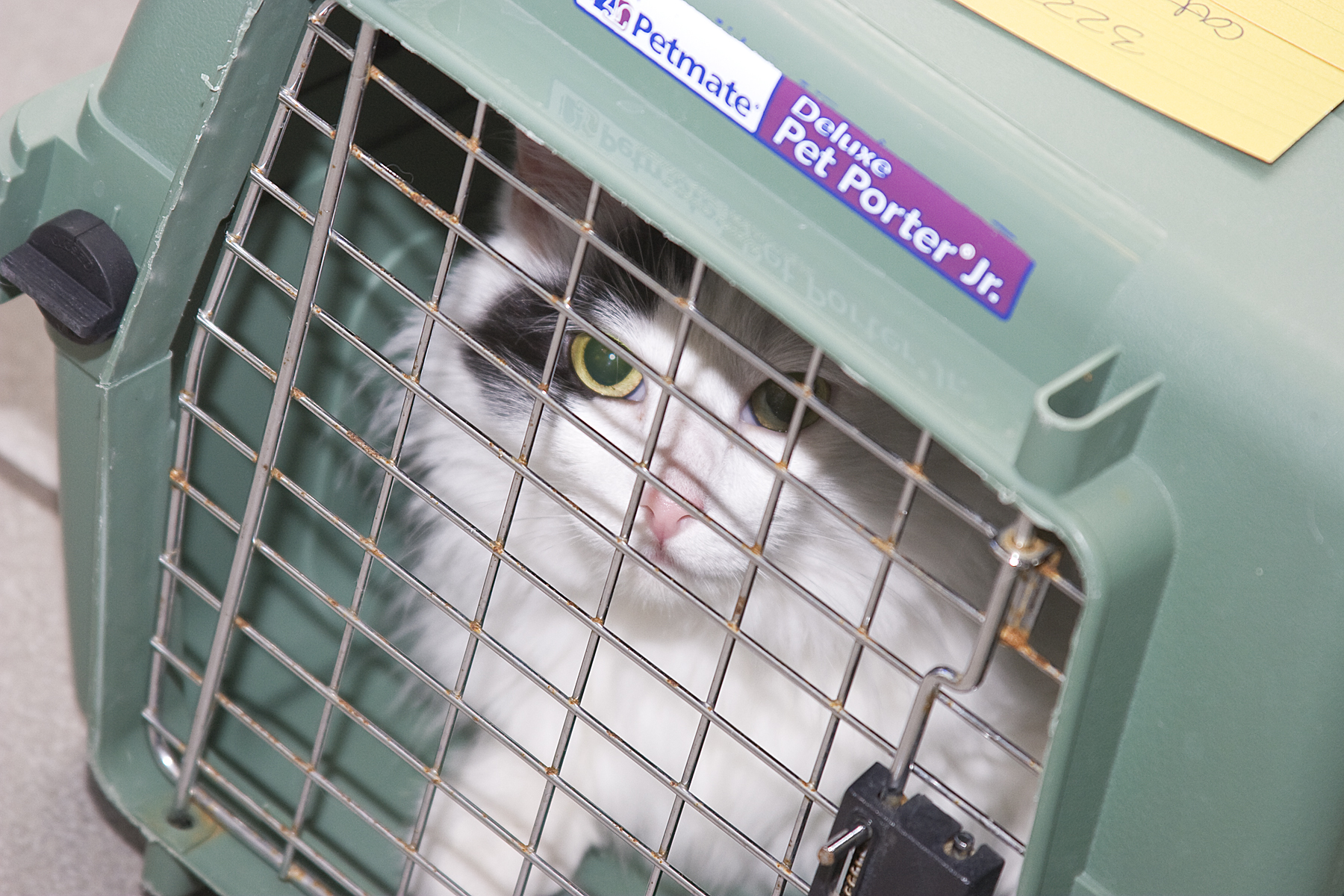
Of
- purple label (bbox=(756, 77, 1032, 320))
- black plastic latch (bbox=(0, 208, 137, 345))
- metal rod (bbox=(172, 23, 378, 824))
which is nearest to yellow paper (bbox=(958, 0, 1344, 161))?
purple label (bbox=(756, 77, 1032, 320))

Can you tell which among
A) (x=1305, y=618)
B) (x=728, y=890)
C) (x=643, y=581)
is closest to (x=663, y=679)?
(x=643, y=581)

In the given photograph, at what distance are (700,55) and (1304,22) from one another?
0.36 metres

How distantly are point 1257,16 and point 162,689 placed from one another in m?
0.92

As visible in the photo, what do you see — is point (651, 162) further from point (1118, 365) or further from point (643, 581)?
point (643, 581)

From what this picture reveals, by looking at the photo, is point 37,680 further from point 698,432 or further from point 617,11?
point 617,11

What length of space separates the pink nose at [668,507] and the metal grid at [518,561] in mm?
39

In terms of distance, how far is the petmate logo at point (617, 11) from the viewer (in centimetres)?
69

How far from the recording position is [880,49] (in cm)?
65

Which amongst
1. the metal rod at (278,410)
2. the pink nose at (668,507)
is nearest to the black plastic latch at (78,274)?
the metal rod at (278,410)

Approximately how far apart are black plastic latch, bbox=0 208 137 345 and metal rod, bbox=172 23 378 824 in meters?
0.11

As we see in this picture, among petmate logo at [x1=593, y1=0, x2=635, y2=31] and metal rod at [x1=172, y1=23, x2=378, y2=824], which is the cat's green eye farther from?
petmate logo at [x1=593, y1=0, x2=635, y2=31]

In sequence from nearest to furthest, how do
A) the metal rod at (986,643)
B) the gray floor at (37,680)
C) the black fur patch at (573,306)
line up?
the metal rod at (986,643), the black fur patch at (573,306), the gray floor at (37,680)

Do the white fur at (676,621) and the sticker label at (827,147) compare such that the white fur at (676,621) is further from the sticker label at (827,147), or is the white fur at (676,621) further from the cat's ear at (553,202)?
the sticker label at (827,147)

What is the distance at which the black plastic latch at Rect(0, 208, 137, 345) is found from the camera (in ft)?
2.80
